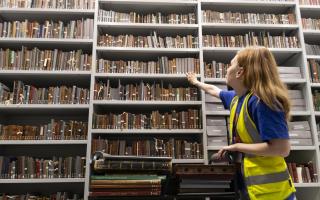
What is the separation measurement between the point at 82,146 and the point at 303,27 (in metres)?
2.83

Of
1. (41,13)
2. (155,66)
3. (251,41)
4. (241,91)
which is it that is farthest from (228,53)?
(41,13)

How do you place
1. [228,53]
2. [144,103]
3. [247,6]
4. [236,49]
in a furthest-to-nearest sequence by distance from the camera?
[247,6], [228,53], [236,49], [144,103]

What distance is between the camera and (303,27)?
3.06 metres

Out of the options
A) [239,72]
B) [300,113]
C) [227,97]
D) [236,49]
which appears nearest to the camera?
[239,72]

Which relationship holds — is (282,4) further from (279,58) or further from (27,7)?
(27,7)

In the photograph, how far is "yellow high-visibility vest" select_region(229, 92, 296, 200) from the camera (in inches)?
50.0

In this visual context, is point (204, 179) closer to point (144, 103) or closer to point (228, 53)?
point (144, 103)

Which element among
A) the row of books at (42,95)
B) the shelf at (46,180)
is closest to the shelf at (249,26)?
the row of books at (42,95)

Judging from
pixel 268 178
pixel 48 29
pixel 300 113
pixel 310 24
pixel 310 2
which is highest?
pixel 310 2

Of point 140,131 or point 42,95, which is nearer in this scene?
point 140,131

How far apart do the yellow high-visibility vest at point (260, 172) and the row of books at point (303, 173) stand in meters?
1.56

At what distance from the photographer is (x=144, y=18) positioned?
2988 mm

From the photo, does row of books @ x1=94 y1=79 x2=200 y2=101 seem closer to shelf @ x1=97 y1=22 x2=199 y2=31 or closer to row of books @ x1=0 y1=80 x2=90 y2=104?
row of books @ x1=0 y1=80 x2=90 y2=104

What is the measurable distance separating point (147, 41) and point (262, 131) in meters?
1.92
